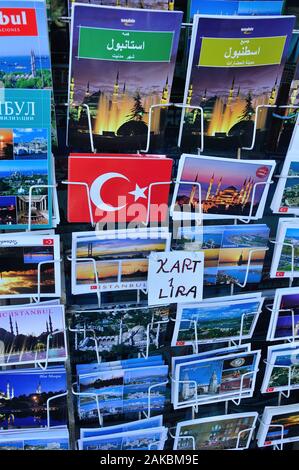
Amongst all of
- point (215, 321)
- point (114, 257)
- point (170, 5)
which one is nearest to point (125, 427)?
point (215, 321)

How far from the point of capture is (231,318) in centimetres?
118

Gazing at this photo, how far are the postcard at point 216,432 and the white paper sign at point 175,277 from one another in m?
0.36

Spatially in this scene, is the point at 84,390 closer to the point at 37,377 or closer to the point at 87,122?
the point at 37,377

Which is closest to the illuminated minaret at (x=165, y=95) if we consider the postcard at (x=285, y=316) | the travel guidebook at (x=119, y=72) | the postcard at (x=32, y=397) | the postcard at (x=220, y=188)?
the travel guidebook at (x=119, y=72)

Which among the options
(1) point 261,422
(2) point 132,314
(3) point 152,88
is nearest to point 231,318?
(2) point 132,314

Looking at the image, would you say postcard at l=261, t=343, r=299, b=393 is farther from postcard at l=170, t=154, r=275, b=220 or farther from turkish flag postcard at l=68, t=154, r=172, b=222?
turkish flag postcard at l=68, t=154, r=172, b=222

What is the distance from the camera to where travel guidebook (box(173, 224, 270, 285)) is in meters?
1.08

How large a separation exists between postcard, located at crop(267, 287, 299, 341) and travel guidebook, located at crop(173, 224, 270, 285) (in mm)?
71

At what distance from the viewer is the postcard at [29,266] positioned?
3.20 feet

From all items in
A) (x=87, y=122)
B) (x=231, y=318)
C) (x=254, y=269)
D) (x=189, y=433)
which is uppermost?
(x=87, y=122)

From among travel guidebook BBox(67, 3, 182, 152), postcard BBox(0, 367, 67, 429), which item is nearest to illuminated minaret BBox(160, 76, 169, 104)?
travel guidebook BBox(67, 3, 182, 152)

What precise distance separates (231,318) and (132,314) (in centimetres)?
23

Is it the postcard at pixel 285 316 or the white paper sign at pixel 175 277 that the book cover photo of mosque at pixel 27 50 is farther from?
the postcard at pixel 285 316

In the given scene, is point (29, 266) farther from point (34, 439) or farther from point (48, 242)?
point (34, 439)
